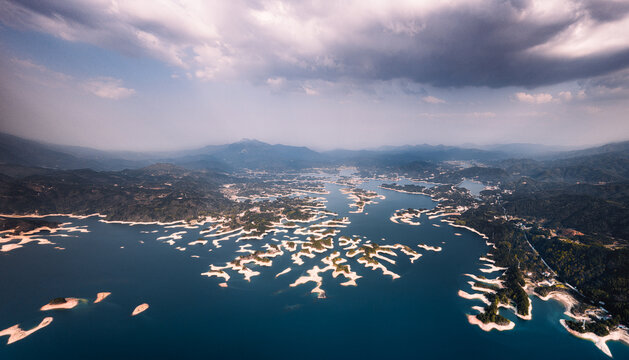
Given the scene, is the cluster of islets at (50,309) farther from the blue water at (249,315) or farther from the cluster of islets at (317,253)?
the cluster of islets at (317,253)

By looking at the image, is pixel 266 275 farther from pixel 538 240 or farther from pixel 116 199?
pixel 116 199

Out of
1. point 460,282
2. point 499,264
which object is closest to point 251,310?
point 460,282

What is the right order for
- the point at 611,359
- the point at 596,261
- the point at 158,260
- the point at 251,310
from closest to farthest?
the point at 611,359 < the point at 251,310 < the point at 596,261 < the point at 158,260

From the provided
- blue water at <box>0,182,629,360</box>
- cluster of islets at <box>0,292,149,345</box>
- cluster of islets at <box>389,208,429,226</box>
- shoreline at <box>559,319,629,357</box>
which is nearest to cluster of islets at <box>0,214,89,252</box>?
blue water at <box>0,182,629,360</box>

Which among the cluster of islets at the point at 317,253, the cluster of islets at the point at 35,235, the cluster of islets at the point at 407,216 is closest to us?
the cluster of islets at the point at 317,253

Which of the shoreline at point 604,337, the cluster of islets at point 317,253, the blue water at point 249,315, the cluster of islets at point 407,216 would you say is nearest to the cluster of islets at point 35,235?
the blue water at point 249,315

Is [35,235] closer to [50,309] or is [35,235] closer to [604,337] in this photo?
[50,309]

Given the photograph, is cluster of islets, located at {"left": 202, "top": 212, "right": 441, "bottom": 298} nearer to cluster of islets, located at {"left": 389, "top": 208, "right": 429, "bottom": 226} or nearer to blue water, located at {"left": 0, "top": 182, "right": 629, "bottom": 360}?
blue water, located at {"left": 0, "top": 182, "right": 629, "bottom": 360}

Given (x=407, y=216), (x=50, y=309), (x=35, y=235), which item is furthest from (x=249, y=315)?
(x=407, y=216)
